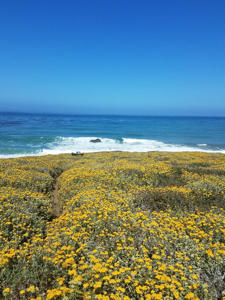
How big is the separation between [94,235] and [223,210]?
191 inches

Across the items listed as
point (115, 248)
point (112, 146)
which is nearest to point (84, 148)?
point (112, 146)

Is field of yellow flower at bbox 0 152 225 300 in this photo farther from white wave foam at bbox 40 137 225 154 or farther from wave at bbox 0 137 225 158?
white wave foam at bbox 40 137 225 154

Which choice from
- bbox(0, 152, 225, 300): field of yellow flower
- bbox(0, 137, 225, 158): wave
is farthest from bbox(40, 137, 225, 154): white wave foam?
bbox(0, 152, 225, 300): field of yellow flower

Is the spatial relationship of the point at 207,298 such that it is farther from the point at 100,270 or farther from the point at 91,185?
the point at 91,185

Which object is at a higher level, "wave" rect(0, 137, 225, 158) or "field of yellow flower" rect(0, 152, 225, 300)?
"field of yellow flower" rect(0, 152, 225, 300)

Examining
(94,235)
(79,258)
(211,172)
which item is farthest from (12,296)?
(211,172)

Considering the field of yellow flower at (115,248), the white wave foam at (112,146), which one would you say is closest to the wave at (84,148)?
the white wave foam at (112,146)

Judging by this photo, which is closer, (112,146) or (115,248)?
(115,248)

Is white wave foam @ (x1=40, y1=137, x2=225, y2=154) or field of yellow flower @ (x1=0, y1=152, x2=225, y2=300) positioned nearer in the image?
field of yellow flower @ (x1=0, y1=152, x2=225, y2=300)

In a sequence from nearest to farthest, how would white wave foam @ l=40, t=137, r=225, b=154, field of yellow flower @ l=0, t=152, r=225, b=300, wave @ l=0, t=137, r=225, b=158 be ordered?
field of yellow flower @ l=0, t=152, r=225, b=300 < wave @ l=0, t=137, r=225, b=158 < white wave foam @ l=40, t=137, r=225, b=154

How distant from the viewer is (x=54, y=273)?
4.06 meters

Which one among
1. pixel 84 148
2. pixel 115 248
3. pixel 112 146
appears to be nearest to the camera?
pixel 115 248

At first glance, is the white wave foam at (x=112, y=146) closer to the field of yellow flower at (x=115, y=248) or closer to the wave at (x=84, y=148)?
the wave at (x=84, y=148)

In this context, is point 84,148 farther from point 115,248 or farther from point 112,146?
point 115,248
